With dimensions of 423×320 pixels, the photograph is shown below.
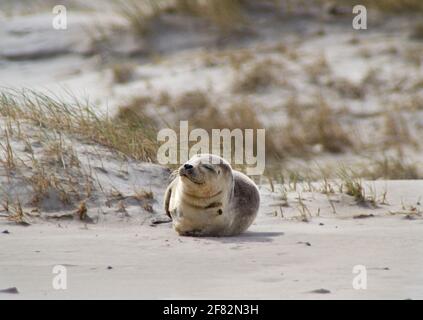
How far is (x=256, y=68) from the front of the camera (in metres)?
14.7

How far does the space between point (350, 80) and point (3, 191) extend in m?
7.79

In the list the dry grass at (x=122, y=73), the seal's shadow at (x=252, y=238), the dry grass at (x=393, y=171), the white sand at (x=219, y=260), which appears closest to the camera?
the white sand at (x=219, y=260)

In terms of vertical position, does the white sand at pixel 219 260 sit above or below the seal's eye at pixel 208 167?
below

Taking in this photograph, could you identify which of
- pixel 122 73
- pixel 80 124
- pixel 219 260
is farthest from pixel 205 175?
pixel 122 73

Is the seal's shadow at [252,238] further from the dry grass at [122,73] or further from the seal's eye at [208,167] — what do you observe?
the dry grass at [122,73]

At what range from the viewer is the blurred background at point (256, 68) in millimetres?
12789

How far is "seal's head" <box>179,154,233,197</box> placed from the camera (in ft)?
20.8

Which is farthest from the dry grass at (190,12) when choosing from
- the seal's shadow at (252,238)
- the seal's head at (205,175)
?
the seal's head at (205,175)

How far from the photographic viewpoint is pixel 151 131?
8617mm

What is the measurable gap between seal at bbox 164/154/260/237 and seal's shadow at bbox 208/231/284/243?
68 mm

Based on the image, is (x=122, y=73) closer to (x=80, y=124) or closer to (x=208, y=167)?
(x=80, y=124)

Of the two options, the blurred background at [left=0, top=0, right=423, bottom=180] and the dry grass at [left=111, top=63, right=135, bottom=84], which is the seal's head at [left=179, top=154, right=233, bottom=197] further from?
the dry grass at [left=111, top=63, right=135, bottom=84]

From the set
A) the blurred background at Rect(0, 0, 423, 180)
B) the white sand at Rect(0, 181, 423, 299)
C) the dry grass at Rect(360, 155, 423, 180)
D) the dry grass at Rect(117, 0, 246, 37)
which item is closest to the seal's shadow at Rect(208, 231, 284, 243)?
the white sand at Rect(0, 181, 423, 299)

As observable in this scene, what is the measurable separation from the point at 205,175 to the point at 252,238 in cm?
52
